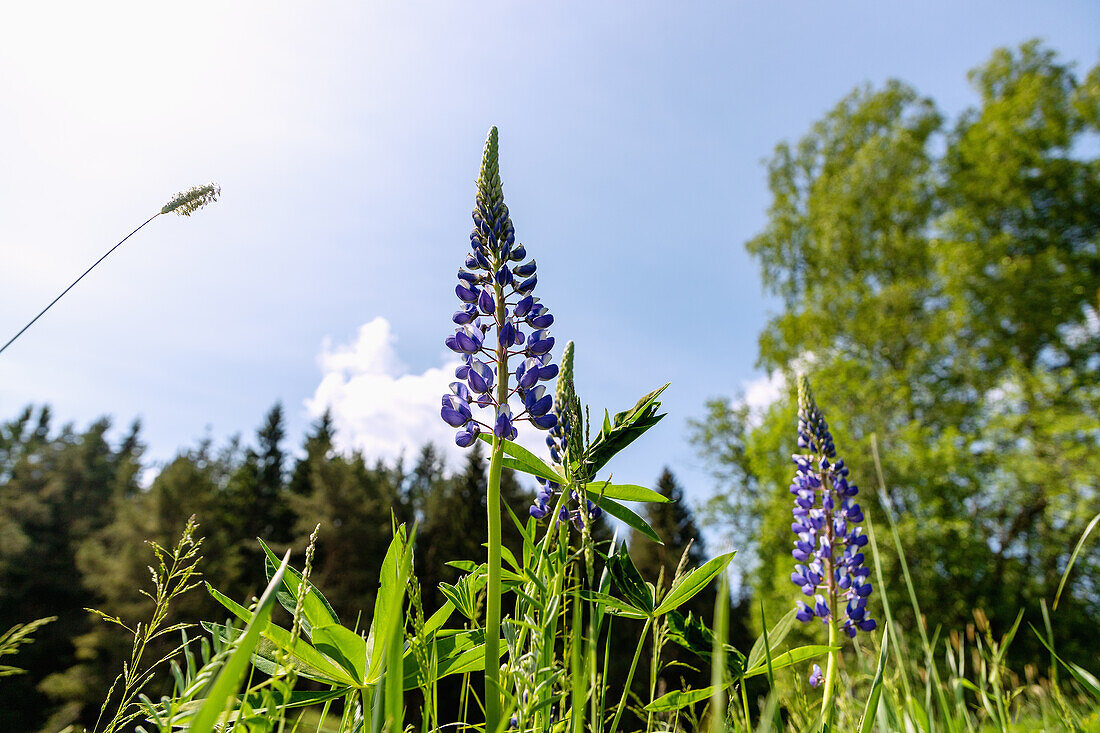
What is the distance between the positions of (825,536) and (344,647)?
190cm

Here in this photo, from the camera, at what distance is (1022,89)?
16.7 meters

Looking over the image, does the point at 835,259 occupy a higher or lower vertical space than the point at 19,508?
higher

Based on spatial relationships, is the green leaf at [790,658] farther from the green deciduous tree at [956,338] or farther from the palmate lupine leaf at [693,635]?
the green deciduous tree at [956,338]

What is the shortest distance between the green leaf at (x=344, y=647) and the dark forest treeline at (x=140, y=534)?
19.5m

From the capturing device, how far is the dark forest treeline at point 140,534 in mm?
23078

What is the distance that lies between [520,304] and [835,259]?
18.2 m

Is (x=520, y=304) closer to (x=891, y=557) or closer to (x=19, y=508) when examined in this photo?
(x=891, y=557)

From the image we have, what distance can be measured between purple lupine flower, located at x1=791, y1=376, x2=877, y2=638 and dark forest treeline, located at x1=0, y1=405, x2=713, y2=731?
59.1 feet

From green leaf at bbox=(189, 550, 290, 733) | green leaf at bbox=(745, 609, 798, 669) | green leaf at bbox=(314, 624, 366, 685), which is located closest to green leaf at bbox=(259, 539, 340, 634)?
green leaf at bbox=(314, 624, 366, 685)

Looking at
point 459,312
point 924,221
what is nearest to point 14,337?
point 459,312

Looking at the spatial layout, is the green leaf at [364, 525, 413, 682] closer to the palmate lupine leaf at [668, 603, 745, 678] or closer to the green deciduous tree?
the palmate lupine leaf at [668, 603, 745, 678]

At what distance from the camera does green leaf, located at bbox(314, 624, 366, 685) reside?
1.04 meters

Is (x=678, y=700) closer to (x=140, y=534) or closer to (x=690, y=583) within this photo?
(x=690, y=583)

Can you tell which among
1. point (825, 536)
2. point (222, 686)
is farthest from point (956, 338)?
point (222, 686)
